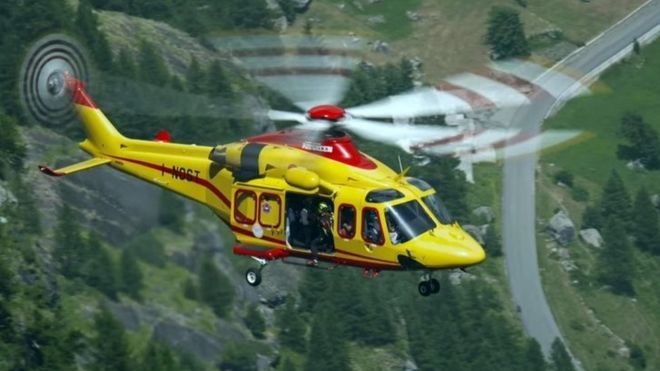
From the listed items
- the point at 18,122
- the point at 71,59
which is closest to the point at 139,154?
the point at 71,59

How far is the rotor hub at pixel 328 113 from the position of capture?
60.4 meters

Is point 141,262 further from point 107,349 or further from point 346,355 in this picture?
point 346,355

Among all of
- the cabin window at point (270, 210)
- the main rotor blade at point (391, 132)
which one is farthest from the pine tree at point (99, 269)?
the main rotor blade at point (391, 132)

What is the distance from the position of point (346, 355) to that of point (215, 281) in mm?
22166

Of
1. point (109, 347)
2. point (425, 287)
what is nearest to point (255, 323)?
point (109, 347)

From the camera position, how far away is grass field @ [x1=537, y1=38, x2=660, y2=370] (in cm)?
16088

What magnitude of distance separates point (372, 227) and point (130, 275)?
66.9 m

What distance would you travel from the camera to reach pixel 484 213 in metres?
174

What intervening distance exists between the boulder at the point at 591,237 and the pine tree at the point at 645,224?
19.4 feet

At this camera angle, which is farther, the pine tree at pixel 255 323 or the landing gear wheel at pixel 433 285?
the pine tree at pixel 255 323

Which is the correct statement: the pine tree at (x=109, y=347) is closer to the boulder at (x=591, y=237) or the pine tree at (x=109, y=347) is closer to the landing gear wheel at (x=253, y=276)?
the boulder at (x=591, y=237)

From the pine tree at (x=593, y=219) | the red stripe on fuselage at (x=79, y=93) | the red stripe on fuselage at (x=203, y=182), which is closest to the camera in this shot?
the red stripe on fuselage at (x=203, y=182)

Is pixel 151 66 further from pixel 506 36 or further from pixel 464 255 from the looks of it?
pixel 464 255

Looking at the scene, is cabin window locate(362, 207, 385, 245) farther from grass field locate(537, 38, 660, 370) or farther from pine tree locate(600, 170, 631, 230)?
pine tree locate(600, 170, 631, 230)
